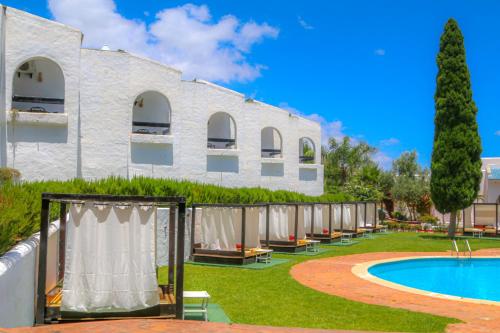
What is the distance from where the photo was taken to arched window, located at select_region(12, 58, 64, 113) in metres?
24.6

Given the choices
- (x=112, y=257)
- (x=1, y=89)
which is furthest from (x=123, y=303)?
(x=1, y=89)

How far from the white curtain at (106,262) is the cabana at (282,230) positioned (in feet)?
43.0

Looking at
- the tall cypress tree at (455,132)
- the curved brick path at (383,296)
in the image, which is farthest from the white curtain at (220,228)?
the tall cypress tree at (455,132)

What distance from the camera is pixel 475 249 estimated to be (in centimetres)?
2453

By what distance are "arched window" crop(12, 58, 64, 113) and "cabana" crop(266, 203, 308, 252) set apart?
1087 centimetres

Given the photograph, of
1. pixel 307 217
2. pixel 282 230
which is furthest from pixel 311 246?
pixel 307 217

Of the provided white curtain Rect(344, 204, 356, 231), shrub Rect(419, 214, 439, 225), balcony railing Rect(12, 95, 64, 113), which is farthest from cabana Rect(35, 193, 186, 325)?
shrub Rect(419, 214, 439, 225)

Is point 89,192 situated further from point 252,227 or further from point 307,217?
point 307,217

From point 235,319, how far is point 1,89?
16263 mm

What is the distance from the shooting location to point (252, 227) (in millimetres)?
19594

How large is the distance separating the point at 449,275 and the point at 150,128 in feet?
55.8

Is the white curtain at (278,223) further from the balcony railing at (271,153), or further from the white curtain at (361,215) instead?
the balcony railing at (271,153)

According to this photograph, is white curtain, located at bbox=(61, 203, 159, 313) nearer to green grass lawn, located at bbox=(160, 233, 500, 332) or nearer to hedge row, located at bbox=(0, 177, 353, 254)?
hedge row, located at bbox=(0, 177, 353, 254)

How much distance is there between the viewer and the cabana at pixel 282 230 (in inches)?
872
